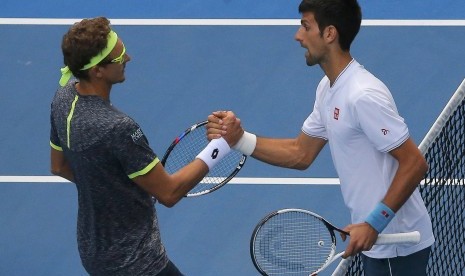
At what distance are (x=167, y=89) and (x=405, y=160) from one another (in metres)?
4.02

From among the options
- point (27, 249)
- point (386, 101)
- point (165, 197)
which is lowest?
point (27, 249)

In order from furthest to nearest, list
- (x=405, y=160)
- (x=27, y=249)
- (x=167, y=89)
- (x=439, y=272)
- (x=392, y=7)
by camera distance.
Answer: (x=392, y=7), (x=167, y=89), (x=27, y=249), (x=439, y=272), (x=405, y=160)

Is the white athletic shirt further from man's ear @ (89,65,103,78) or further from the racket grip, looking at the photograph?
man's ear @ (89,65,103,78)

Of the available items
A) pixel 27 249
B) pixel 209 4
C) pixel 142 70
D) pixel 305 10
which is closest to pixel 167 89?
pixel 142 70

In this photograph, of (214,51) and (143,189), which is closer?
(143,189)

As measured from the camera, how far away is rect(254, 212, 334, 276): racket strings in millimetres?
4934

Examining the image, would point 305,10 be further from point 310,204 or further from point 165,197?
point 310,204

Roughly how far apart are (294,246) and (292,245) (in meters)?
0.01

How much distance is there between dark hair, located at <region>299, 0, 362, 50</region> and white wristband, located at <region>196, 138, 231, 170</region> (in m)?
0.70

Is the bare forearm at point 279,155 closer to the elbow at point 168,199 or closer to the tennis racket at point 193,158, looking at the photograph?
the tennis racket at point 193,158

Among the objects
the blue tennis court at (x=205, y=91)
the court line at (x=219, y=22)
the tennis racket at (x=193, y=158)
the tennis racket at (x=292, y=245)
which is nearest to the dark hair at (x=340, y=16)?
the tennis racket at (x=292, y=245)

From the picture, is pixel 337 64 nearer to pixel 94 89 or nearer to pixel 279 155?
pixel 279 155

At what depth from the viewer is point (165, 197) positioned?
4613mm

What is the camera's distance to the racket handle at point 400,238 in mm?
4598
